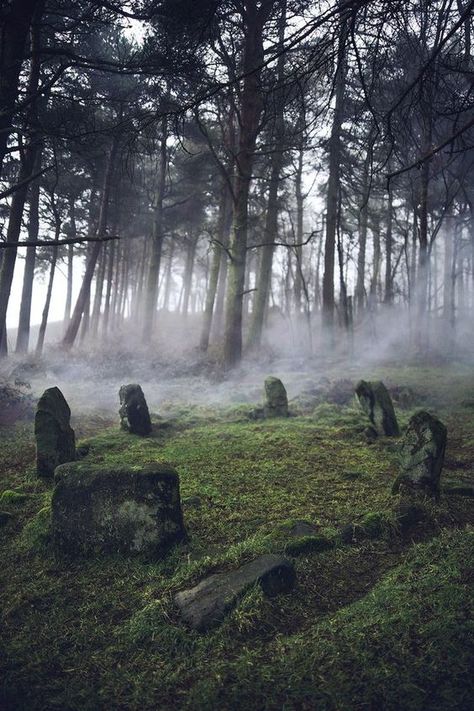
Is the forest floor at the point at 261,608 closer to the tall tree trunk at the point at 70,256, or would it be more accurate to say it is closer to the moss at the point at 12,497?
the moss at the point at 12,497

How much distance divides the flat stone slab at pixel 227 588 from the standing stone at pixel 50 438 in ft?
9.08

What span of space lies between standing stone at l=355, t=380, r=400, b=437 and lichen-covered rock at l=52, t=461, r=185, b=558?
4.34 meters

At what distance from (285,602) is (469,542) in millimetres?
1579

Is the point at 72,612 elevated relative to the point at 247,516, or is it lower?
lower

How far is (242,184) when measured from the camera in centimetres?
1212

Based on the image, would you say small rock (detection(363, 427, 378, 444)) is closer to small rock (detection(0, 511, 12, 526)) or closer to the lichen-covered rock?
the lichen-covered rock

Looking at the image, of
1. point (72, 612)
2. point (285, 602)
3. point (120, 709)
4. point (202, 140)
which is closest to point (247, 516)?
point (285, 602)

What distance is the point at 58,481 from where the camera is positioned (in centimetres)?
336

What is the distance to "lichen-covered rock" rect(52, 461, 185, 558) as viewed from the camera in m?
3.15

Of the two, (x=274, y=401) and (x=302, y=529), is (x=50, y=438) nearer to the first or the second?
(x=302, y=529)

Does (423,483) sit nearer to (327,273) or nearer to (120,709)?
(120,709)

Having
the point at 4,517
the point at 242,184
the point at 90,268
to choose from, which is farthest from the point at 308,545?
the point at 90,268

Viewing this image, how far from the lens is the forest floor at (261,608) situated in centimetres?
198

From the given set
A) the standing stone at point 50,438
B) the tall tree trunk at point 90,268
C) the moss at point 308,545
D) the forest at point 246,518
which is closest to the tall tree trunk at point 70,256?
the tall tree trunk at point 90,268
